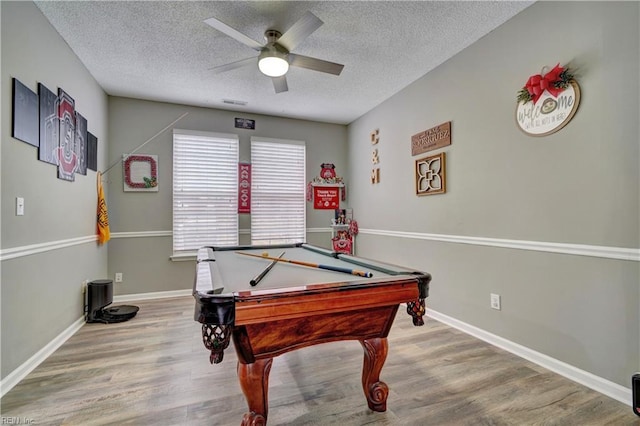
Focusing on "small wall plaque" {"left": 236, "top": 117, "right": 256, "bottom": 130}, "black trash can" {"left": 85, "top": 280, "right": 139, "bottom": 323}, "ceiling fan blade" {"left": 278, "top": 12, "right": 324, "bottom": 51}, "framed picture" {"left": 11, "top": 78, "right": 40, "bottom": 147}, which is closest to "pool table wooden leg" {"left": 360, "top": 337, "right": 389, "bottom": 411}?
"ceiling fan blade" {"left": 278, "top": 12, "right": 324, "bottom": 51}

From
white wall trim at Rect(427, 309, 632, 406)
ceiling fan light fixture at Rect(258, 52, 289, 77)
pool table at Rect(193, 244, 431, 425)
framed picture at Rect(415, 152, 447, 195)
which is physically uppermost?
ceiling fan light fixture at Rect(258, 52, 289, 77)

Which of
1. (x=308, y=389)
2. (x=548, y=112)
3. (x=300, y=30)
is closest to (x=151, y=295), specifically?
(x=308, y=389)

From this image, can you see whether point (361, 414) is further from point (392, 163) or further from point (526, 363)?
point (392, 163)

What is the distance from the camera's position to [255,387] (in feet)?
4.46

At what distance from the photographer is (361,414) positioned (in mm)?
1630

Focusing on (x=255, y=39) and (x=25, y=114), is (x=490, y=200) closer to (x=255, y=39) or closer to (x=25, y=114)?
(x=255, y=39)

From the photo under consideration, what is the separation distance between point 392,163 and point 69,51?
3.60 metres

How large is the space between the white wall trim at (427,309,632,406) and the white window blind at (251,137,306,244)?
8.98ft

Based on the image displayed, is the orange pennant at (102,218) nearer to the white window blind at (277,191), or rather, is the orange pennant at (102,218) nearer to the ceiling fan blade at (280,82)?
the white window blind at (277,191)

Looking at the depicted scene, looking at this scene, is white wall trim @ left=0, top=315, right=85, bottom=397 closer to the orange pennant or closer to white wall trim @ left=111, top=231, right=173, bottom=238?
the orange pennant

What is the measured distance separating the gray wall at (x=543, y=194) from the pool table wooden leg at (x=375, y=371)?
141 cm

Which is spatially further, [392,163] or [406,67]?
[392,163]

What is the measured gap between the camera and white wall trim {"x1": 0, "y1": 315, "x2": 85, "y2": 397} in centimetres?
183

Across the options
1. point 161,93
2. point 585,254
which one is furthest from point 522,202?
point 161,93
